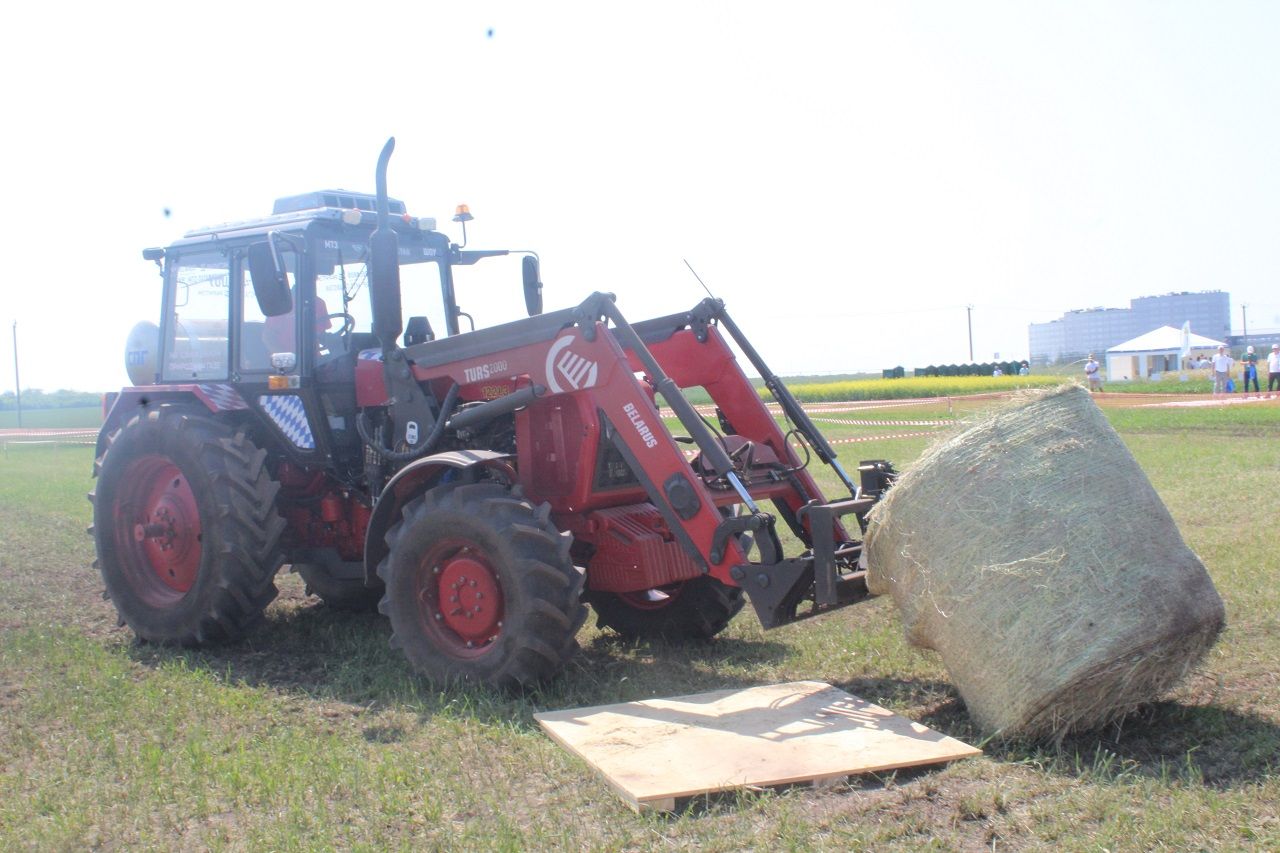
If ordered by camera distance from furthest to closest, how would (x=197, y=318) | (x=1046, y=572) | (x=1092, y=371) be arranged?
(x=1092, y=371) < (x=197, y=318) < (x=1046, y=572)

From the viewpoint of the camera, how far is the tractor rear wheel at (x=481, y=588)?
5770mm

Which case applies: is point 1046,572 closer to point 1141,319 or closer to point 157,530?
point 157,530

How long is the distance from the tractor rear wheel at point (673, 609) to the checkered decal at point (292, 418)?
2.04m

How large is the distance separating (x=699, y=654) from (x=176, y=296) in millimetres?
4316

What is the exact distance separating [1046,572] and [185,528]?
5366mm

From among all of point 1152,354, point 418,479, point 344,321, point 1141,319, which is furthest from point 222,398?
point 1141,319

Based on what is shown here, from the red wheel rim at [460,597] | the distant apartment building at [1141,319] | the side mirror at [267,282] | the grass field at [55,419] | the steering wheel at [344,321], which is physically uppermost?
the distant apartment building at [1141,319]

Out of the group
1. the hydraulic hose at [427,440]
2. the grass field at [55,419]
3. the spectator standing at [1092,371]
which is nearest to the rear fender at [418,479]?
the hydraulic hose at [427,440]

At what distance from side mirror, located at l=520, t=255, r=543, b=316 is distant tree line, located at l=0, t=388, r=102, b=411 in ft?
200

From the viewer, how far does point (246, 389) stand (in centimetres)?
777

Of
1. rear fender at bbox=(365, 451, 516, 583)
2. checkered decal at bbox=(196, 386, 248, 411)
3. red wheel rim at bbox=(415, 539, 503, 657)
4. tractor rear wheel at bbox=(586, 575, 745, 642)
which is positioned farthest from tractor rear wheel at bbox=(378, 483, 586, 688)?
checkered decal at bbox=(196, 386, 248, 411)

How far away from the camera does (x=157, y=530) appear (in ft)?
25.3

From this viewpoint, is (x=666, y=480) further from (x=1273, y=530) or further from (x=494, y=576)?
(x=1273, y=530)

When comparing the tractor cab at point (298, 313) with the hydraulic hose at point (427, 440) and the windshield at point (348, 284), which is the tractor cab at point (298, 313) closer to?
the windshield at point (348, 284)
